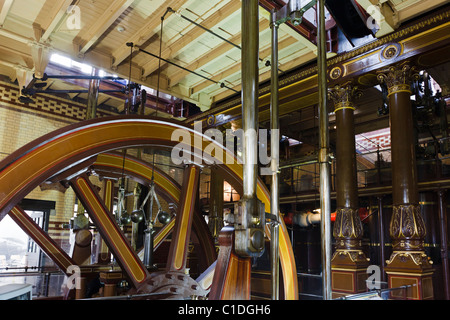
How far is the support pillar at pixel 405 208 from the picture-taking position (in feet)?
19.0

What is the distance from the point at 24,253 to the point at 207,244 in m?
8.43

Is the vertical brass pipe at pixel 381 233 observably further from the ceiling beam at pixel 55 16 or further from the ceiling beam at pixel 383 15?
the ceiling beam at pixel 55 16

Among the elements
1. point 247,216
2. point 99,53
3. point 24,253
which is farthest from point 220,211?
point 247,216

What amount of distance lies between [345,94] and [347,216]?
2396 millimetres

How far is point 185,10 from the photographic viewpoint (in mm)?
6746

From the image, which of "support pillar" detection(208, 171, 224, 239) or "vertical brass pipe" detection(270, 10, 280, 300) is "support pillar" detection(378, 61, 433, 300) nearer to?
"vertical brass pipe" detection(270, 10, 280, 300)

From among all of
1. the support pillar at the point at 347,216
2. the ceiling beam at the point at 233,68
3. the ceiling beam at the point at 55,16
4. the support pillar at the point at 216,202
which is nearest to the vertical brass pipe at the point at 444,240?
the support pillar at the point at 347,216

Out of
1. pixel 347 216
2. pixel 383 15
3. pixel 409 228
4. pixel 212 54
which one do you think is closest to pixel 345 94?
pixel 383 15

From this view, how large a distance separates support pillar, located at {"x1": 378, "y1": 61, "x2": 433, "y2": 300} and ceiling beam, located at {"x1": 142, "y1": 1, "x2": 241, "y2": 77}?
3032 millimetres

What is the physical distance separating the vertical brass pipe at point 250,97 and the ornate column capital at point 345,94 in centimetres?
610

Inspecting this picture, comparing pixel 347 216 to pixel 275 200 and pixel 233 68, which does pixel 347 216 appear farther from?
pixel 275 200

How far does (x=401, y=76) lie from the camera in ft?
21.1

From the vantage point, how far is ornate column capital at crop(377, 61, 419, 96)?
6.40 m
